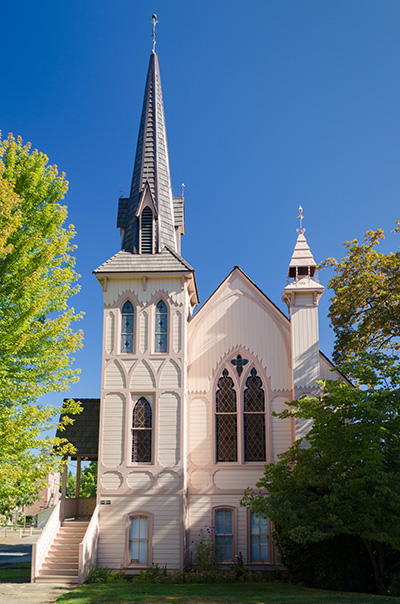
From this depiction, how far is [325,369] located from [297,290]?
2919 millimetres

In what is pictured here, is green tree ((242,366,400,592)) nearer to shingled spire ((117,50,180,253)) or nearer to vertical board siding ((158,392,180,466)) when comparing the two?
vertical board siding ((158,392,180,466))

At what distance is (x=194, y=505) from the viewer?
19.8 m

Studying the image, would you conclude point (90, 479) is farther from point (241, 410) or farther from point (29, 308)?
point (29, 308)

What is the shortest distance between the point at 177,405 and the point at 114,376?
236 centimetres

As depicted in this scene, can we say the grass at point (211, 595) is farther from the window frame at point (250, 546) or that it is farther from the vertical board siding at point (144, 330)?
the vertical board siding at point (144, 330)

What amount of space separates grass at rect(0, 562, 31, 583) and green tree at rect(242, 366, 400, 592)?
7.67 meters

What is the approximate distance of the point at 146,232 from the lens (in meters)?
22.1

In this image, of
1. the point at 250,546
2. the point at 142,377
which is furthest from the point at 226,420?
the point at 250,546

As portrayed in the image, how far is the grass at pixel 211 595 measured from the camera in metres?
13.6

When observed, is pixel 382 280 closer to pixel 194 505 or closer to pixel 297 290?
pixel 297 290

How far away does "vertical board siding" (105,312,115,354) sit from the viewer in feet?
67.5

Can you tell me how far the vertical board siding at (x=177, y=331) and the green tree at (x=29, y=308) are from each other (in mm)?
5346

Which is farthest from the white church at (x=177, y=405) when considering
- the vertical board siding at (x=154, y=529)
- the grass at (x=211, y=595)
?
the grass at (x=211, y=595)

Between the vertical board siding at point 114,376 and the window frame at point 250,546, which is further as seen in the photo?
the vertical board siding at point 114,376
